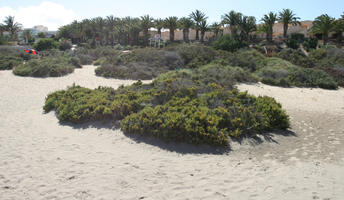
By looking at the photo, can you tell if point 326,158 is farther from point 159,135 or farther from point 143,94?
point 143,94

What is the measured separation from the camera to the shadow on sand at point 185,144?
19.7 ft

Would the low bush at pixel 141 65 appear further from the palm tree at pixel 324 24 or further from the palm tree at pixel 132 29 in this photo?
the palm tree at pixel 132 29

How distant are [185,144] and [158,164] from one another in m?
1.17

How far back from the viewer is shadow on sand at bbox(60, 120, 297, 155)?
6016 millimetres

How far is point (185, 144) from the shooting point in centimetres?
625

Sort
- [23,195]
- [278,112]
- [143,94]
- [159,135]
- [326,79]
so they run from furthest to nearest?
[326,79] < [143,94] < [278,112] < [159,135] < [23,195]


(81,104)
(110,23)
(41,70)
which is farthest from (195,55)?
(110,23)

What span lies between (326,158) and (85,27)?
2259 inches

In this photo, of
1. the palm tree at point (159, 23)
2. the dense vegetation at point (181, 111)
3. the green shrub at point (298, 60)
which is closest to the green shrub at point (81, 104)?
the dense vegetation at point (181, 111)

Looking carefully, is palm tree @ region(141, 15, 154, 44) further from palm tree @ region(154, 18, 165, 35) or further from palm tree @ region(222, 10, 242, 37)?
palm tree @ region(222, 10, 242, 37)

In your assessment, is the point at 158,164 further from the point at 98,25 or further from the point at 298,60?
the point at 98,25

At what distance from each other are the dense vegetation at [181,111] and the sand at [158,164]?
0.30 metres

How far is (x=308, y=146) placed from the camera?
21.2 ft

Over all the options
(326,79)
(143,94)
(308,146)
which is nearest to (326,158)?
(308,146)
